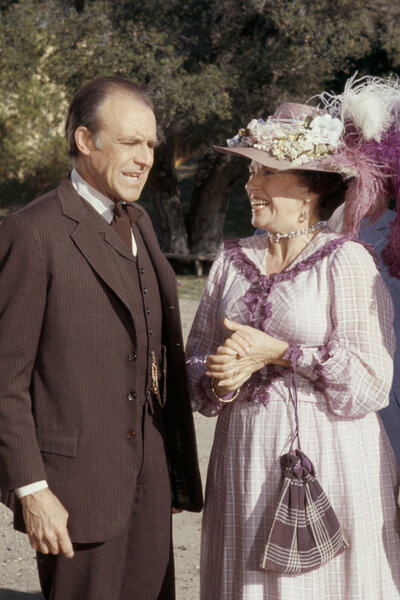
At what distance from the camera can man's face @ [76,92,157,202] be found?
2.56 metres

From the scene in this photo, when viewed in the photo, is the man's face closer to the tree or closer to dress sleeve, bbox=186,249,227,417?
dress sleeve, bbox=186,249,227,417

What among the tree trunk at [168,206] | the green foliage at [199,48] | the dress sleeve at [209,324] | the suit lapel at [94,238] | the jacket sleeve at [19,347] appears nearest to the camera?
the jacket sleeve at [19,347]

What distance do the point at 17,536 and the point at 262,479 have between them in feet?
8.11

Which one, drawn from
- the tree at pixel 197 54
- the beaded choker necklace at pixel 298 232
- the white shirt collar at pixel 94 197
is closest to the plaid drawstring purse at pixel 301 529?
the beaded choker necklace at pixel 298 232

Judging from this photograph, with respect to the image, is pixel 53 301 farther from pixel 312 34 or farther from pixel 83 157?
pixel 312 34

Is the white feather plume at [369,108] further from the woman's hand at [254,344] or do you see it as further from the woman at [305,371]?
the woman's hand at [254,344]

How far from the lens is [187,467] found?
9.52 ft

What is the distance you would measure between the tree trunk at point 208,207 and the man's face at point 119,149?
1449 centimetres

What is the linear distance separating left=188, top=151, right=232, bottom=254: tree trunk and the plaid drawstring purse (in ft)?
47.8

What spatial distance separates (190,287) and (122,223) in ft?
37.6

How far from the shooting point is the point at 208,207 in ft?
57.1

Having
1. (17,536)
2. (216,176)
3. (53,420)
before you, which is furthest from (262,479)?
(216,176)

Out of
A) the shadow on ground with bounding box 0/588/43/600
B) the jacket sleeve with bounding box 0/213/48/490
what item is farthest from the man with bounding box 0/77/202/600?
the shadow on ground with bounding box 0/588/43/600

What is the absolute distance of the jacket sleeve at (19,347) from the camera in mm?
2375
